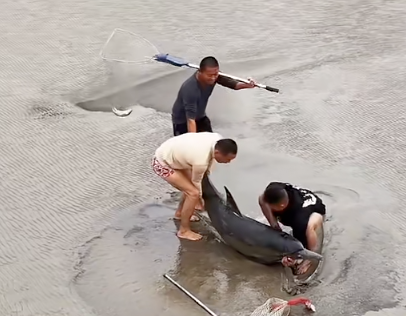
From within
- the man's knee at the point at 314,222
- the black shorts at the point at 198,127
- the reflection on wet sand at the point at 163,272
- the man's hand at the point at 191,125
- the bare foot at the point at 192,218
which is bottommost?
the reflection on wet sand at the point at 163,272

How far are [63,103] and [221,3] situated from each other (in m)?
4.67

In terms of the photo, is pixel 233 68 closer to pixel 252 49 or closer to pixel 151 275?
pixel 252 49

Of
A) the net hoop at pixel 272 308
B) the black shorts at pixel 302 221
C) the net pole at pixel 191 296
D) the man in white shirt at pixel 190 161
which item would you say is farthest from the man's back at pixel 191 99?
the net hoop at pixel 272 308

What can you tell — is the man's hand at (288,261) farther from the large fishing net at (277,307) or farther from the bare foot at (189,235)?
the bare foot at (189,235)

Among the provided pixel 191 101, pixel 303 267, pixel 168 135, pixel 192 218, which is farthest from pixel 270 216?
pixel 168 135

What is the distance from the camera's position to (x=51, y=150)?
7.99 metres

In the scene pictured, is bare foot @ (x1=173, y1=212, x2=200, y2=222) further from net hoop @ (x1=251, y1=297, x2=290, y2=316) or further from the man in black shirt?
net hoop @ (x1=251, y1=297, x2=290, y2=316)

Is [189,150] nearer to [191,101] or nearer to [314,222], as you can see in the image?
[191,101]

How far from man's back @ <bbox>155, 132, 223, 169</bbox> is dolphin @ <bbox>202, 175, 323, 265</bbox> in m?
0.31

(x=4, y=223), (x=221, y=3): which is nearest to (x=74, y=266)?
(x=4, y=223)

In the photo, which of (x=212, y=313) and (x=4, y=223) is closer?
(x=212, y=313)

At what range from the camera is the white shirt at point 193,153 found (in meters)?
6.00

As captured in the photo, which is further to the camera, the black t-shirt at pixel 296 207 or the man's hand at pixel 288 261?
the black t-shirt at pixel 296 207

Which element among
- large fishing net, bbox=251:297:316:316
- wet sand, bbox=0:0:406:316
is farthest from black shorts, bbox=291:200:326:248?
large fishing net, bbox=251:297:316:316
